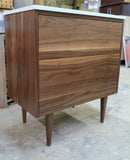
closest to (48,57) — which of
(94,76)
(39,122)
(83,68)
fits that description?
(83,68)

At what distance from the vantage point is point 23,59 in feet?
3.32

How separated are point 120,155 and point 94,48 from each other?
0.67m

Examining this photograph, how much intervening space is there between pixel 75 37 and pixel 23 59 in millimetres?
320

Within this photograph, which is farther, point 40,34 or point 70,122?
point 70,122

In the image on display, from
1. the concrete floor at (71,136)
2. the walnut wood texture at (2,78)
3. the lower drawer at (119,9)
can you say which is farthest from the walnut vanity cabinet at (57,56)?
the lower drawer at (119,9)

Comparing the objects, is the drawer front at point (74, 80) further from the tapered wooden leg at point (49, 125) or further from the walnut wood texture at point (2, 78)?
the walnut wood texture at point (2, 78)

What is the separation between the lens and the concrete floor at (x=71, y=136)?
3.53ft

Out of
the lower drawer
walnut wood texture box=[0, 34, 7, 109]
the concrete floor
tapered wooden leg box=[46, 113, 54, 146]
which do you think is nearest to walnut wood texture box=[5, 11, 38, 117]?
tapered wooden leg box=[46, 113, 54, 146]

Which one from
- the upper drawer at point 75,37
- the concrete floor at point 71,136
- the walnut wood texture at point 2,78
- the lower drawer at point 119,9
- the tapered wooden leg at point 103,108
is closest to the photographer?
the upper drawer at point 75,37

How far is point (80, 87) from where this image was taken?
1136 millimetres

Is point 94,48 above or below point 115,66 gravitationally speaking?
above

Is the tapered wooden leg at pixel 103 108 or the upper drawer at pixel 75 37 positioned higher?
the upper drawer at pixel 75 37

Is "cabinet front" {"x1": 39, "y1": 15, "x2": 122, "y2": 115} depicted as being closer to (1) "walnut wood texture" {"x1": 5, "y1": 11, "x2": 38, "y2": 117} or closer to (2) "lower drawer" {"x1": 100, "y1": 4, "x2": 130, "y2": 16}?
(1) "walnut wood texture" {"x1": 5, "y1": 11, "x2": 38, "y2": 117}

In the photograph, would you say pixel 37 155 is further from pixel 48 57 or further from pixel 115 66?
pixel 115 66
